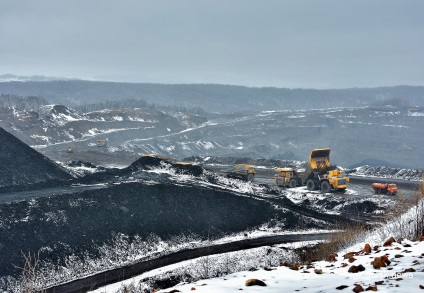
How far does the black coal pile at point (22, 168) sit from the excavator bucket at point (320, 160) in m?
26.2

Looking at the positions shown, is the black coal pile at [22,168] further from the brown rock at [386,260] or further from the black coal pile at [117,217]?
the brown rock at [386,260]

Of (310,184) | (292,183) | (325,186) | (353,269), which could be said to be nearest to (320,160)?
(325,186)

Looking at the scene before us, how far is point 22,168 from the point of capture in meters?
42.1

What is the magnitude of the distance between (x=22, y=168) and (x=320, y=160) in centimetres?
3100

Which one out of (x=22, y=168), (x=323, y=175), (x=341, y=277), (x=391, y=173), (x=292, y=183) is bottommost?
(x=391, y=173)

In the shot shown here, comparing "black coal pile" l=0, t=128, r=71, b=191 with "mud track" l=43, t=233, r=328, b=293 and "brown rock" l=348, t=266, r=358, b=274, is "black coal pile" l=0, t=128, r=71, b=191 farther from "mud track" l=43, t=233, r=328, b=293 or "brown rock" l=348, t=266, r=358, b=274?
"brown rock" l=348, t=266, r=358, b=274

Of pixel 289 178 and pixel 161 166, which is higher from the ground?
pixel 161 166

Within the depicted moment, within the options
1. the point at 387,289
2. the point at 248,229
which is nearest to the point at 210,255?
the point at 248,229

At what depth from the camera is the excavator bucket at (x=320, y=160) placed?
44.5 meters

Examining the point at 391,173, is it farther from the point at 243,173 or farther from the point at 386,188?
the point at 243,173

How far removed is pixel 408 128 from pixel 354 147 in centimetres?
2946

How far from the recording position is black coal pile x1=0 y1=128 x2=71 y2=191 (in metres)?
39.5

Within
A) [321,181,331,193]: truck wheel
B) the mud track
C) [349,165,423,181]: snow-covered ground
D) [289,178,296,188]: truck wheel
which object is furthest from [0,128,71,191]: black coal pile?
[349,165,423,181]: snow-covered ground

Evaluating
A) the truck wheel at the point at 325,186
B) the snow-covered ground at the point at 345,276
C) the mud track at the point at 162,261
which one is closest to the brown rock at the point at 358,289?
the snow-covered ground at the point at 345,276
